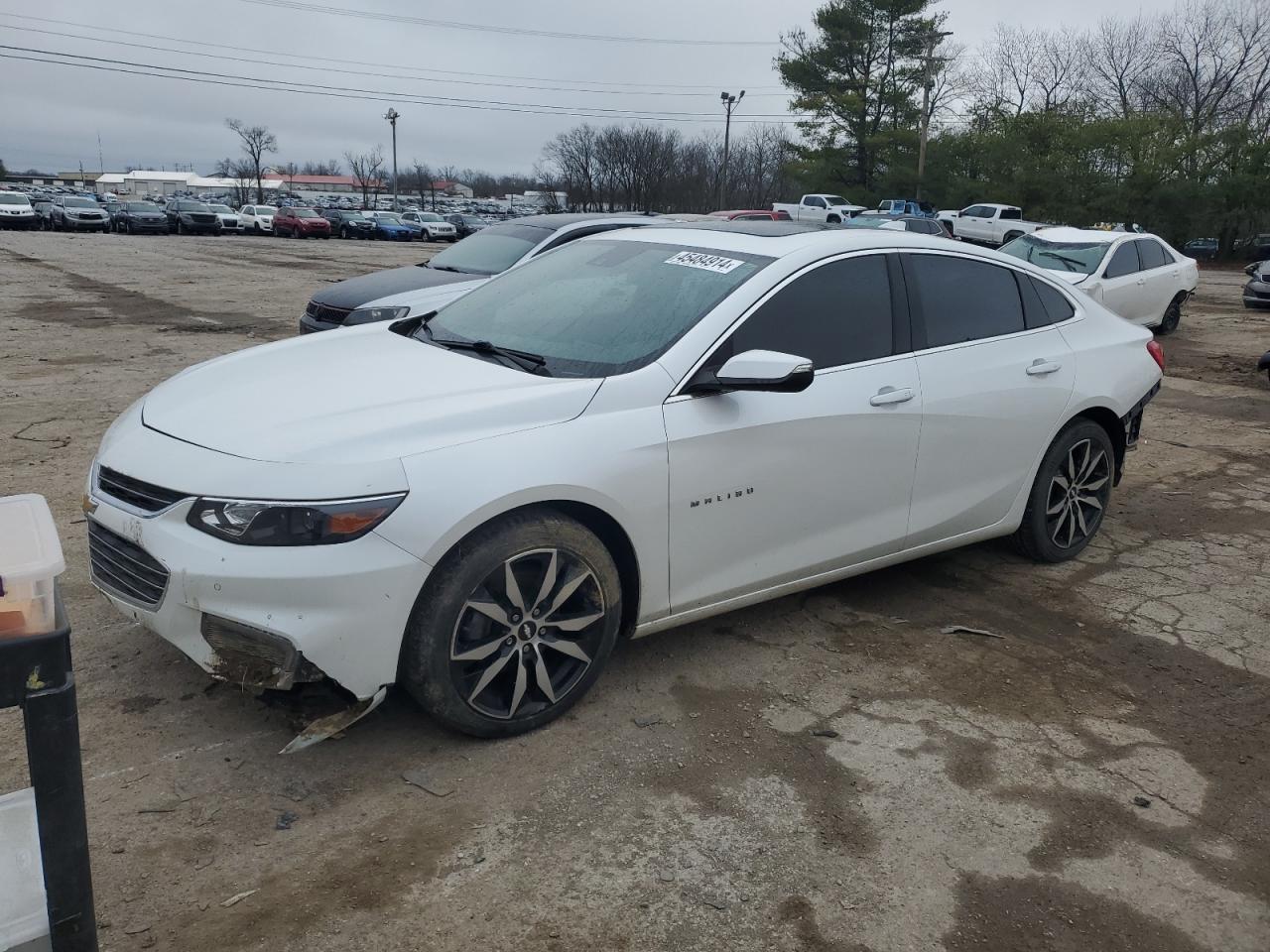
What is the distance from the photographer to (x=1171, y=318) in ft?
51.1

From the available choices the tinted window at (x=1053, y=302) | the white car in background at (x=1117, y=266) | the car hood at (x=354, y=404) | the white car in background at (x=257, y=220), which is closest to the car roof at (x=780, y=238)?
the tinted window at (x=1053, y=302)

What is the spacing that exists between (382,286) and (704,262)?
5.79 m

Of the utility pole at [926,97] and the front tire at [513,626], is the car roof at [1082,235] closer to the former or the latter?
the front tire at [513,626]

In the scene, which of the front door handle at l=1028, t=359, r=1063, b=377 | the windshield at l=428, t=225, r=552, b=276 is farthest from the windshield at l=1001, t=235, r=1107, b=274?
the front door handle at l=1028, t=359, r=1063, b=377

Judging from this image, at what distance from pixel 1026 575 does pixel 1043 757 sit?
1855 millimetres

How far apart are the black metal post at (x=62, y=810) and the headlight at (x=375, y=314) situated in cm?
693

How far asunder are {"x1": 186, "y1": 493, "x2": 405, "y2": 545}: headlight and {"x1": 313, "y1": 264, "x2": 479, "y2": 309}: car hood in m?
6.16

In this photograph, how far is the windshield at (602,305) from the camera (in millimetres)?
3787

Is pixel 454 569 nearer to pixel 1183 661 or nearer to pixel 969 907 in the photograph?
pixel 969 907

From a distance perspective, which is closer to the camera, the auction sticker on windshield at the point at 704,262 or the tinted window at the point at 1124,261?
the auction sticker on windshield at the point at 704,262

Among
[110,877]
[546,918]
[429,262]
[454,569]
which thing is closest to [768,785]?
[546,918]

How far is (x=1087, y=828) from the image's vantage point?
313 centimetres

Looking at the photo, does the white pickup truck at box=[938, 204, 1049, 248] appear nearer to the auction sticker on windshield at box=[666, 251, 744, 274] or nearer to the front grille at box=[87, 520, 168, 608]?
the auction sticker on windshield at box=[666, 251, 744, 274]

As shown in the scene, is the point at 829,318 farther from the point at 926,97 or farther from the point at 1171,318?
the point at 926,97
